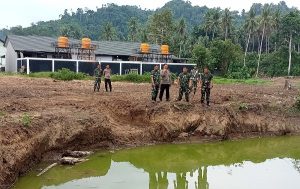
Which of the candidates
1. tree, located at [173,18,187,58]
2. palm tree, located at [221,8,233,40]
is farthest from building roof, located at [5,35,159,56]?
palm tree, located at [221,8,233,40]

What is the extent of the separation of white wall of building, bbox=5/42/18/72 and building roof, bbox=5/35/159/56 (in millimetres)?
853

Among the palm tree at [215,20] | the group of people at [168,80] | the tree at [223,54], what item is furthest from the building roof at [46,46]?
the group of people at [168,80]

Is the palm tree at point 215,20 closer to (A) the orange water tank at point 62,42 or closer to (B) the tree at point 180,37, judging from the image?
(B) the tree at point 180,37

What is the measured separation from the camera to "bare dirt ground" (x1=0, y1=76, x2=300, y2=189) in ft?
37.5

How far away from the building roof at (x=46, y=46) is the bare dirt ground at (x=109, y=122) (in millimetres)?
23467

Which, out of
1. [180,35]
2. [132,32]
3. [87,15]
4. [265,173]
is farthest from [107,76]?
[87,15]

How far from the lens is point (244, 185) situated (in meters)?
11.2

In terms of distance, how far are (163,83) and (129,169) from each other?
479 centimetres

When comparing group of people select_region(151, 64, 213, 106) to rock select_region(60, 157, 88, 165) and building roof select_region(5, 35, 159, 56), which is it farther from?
building roof select_region(5, 35, 159, 56)

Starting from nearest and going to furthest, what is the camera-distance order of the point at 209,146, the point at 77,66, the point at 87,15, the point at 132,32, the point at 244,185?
the point at 244,185 → the point at 209,146 → the point at 77,66 → the point at 132,32 → the point at 87,15

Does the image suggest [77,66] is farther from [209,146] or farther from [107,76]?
[209,146]

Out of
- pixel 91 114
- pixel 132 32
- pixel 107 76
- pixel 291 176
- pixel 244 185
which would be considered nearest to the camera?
pixel 244 185

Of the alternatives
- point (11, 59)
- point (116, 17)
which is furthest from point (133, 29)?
point (116, 17)

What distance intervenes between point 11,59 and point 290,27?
3994cm
